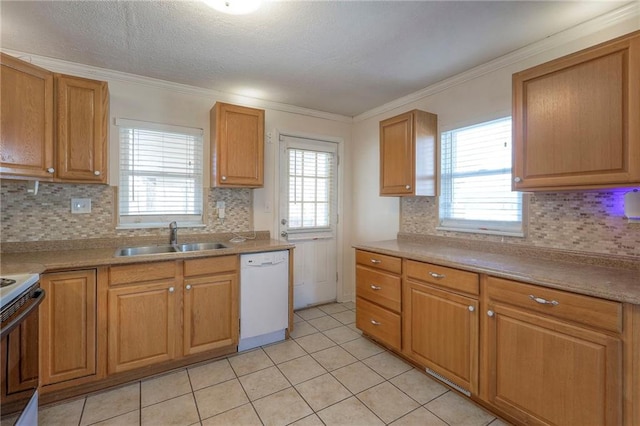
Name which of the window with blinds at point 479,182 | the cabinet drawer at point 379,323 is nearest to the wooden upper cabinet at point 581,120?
the window with blinds at point 479,182

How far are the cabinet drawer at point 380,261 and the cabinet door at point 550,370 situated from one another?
766 millimetres

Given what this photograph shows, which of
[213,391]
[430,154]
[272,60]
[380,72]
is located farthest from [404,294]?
[272,60]

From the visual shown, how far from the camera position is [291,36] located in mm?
2008

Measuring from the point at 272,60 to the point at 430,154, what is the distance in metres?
1.61

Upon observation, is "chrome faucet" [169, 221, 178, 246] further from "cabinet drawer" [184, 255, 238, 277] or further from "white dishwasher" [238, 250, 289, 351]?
"white dishwasher" [238, 250, 289, 351]

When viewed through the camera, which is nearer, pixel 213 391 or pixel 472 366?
pixel 472 366

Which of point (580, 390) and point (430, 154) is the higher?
point (430, 154)

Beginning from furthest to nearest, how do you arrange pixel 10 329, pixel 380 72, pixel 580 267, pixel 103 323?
pixel 380 72 < pixel 103 323 < pixel 580 267 < pixel 10 329

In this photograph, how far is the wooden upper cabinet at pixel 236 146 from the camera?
2691mm

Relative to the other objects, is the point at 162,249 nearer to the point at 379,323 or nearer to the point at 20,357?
the point at 20,357

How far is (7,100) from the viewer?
182cm

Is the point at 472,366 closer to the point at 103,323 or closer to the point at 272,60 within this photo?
the point at 103,323

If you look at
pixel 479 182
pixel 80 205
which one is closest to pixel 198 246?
pixel 80 205

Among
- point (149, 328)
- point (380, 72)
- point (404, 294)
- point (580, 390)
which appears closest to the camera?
point (580, 390)
